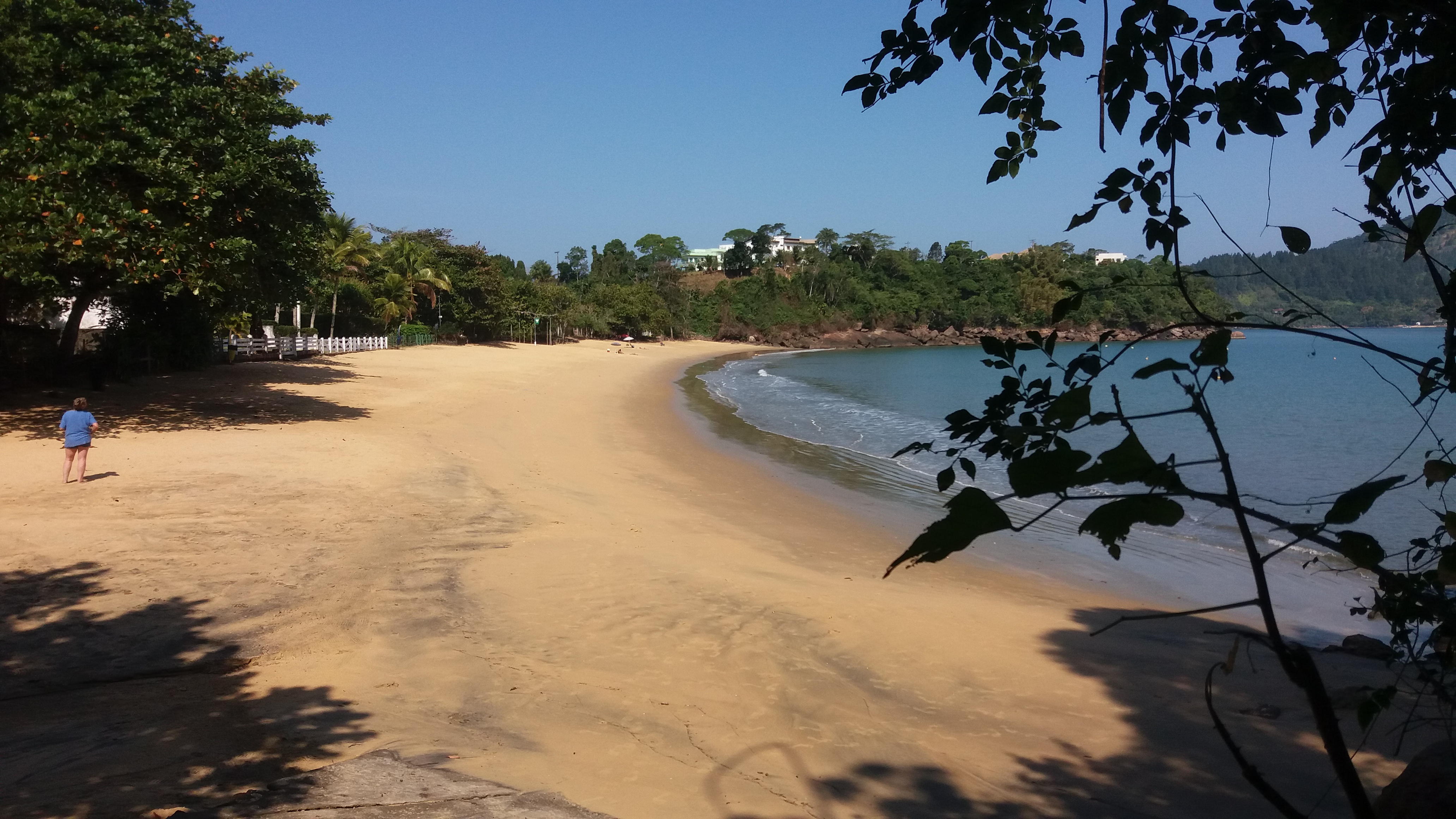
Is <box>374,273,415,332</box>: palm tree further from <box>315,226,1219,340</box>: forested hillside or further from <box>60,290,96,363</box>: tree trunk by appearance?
<box>60,290,96,363</box>: tree trunk

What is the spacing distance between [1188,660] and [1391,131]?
590 centimetres

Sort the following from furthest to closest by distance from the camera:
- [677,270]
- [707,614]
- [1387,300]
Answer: [677,270] < [1387,300] < [707,614]

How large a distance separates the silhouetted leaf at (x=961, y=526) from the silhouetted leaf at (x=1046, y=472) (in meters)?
0.05

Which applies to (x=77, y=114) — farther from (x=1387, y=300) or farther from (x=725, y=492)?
(x=1387, y=300)

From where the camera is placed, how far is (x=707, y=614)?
779cm

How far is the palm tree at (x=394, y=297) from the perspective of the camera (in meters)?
46.8

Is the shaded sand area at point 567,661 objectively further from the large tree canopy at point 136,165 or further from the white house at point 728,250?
the white house at point 728,250

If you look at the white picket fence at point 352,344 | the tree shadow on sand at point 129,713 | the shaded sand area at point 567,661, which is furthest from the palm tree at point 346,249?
the tree shadow on sand at point 129,713

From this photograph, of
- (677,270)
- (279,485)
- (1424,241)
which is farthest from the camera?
(677,270)

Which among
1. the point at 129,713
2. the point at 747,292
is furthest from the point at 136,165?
the point at 747,292

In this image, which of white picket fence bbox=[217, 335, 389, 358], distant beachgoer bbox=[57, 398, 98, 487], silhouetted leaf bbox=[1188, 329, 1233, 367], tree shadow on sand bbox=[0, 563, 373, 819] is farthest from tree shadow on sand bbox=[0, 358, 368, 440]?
silhouetted leaf bbox=[1188, 329, 1233, 367]

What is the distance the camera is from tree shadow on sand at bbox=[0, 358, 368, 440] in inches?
579

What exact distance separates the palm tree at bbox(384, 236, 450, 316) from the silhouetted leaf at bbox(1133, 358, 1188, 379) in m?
49.1

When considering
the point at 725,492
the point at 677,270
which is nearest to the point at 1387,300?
the point at 677,270
